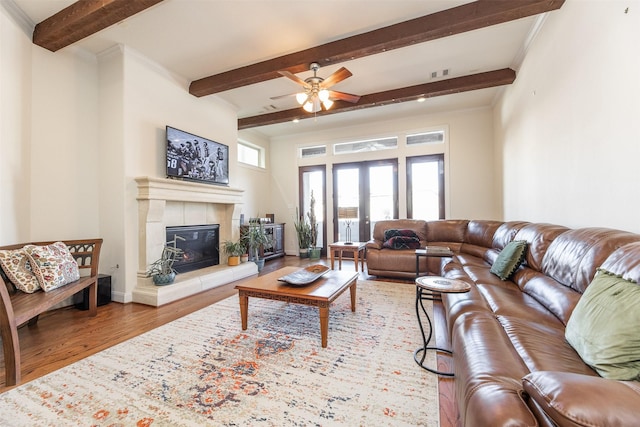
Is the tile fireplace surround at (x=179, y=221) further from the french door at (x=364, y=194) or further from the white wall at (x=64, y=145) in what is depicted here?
the french door at (x=364, y=194)

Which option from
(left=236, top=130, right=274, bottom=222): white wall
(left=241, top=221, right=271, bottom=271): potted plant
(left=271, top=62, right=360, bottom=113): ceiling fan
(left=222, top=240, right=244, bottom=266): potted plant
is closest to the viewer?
(left=271, top=62, right=360, bottom=113): ceiling fan

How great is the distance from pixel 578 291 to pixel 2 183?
16.0 feet

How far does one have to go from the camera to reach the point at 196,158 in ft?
13.8

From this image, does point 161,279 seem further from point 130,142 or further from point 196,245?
point 130,142

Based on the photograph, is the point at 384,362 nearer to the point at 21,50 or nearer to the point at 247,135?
the point at 21,50

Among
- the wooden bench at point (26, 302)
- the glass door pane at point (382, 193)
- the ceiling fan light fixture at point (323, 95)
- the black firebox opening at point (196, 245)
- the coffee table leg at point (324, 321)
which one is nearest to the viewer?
the wooden bench at point (26, 302)

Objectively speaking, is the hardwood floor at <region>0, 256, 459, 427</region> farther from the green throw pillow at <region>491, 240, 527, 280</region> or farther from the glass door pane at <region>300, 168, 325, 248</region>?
the glass door pane at <region>300, 168, 325, 248</region>

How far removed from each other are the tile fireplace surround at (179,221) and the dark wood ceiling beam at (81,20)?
1597mm

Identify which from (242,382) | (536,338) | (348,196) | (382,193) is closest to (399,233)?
(382,193)

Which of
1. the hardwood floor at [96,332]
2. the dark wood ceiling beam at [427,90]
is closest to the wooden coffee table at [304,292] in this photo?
the hardwood floor at [96,332]

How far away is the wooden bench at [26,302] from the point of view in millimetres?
1757

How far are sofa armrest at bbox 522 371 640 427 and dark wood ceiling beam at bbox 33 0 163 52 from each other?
346cm

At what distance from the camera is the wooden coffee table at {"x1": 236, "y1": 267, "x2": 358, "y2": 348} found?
221 cm

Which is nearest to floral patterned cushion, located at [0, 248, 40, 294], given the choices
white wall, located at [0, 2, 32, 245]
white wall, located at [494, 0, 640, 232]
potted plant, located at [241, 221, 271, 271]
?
white wall, located at [0, 2, 32, 245]
